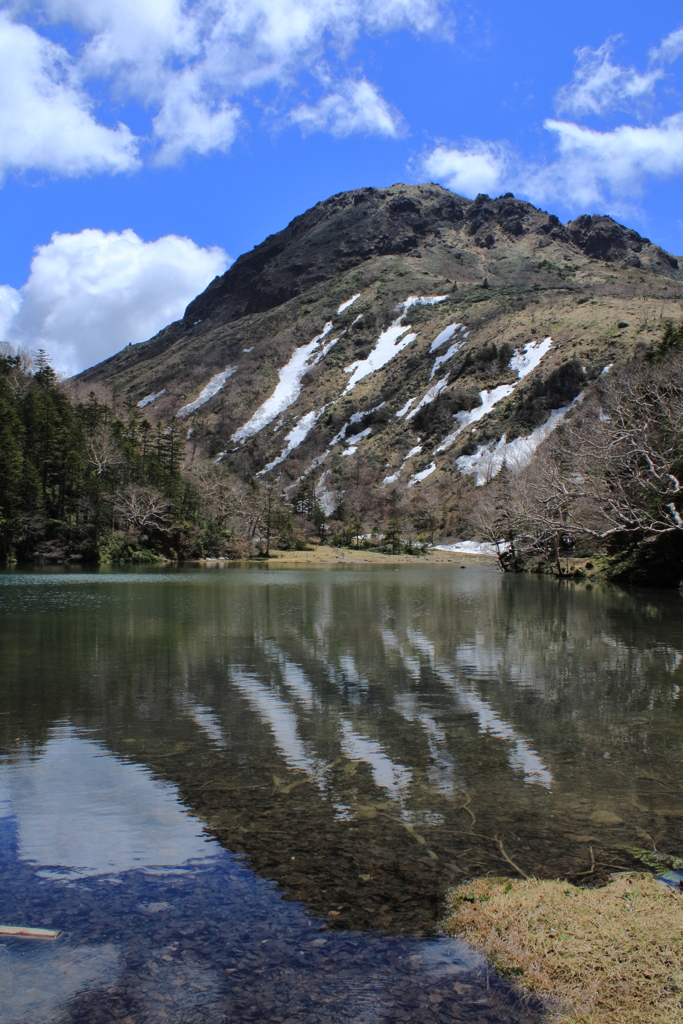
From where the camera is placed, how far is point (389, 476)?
406 ft

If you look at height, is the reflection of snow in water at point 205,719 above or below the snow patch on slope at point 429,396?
below

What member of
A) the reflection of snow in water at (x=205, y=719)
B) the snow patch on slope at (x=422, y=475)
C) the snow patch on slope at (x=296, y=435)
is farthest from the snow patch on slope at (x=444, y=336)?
the reflection of snow in water at (x=205, y=719)

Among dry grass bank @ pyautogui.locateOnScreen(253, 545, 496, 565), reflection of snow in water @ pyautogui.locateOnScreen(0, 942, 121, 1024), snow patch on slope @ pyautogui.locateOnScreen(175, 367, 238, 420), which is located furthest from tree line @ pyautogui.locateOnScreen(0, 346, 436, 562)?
snow patch on slope @ pyautogui.locateOnScreen(175, 367, 238, 420)

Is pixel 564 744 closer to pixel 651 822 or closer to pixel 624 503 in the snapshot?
pixel 651 822

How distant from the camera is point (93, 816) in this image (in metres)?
6.34

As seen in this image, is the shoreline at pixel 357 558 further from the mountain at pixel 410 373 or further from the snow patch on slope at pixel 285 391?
the snow patch on slope at pixel 285 391

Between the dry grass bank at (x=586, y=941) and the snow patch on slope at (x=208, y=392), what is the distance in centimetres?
17382

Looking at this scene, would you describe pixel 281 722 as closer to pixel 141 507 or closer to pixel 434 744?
pixel 434 744

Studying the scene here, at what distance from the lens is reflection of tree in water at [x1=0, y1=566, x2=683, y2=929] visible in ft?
18.4

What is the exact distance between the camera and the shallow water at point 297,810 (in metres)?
3.97

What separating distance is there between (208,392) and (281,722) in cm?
18003

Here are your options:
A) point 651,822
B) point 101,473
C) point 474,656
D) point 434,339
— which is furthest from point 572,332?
point 651,822

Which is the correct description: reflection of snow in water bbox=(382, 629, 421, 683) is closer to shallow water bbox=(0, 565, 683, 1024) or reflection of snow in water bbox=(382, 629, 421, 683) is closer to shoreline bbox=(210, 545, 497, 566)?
shallow water bbox=(0, 565, 683, 1024)

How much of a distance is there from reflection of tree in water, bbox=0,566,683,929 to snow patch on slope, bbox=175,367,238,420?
160849mm
